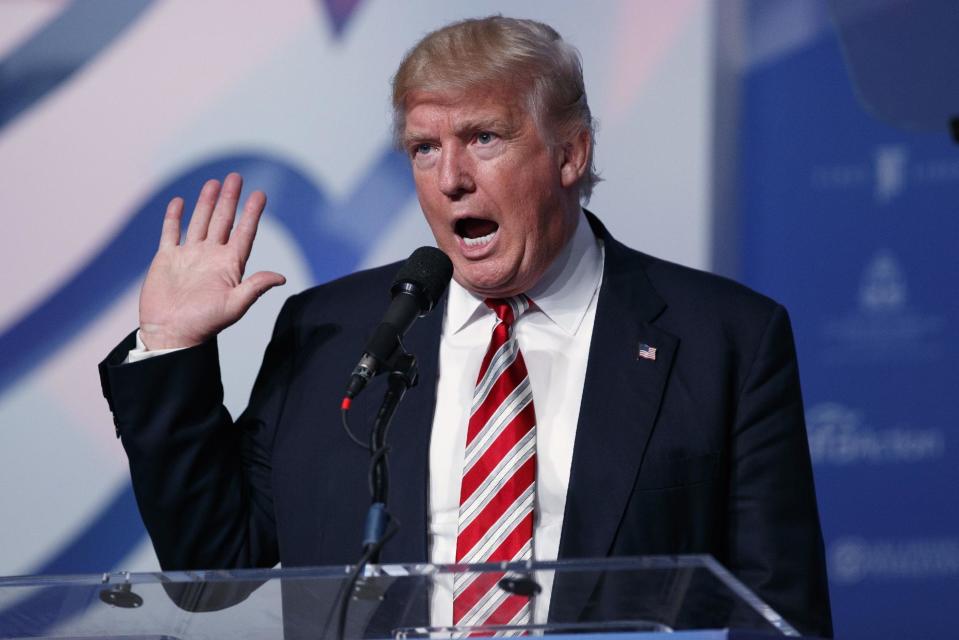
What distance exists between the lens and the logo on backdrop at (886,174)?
10.2 feet

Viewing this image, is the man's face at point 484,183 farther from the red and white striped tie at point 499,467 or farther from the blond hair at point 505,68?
the red and white striped tie at point 499,467

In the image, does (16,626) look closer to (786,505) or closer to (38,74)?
(786,505)

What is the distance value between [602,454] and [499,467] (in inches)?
6.4

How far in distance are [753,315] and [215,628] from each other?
3.82 ft

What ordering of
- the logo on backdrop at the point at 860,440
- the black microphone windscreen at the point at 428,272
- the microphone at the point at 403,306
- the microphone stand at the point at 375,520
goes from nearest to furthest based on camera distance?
the microphone stand at the point at 375,520 → the microphone at the point at 403,306 → the black microphone windscreen at the point at 428,272 → the logo on backdrop at the point at 860,440

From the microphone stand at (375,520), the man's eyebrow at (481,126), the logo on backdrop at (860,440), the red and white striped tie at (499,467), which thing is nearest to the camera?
the microphone stand at (375,520)

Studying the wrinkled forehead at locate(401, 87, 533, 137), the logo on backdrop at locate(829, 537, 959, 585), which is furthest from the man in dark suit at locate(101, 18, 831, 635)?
the logo on backdrop at locate(829, 537, 959, 585)

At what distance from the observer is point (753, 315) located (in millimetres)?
2148

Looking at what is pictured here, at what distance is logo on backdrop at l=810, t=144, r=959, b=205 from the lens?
3123 mm

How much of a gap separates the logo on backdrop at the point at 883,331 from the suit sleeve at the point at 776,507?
3.51 ft

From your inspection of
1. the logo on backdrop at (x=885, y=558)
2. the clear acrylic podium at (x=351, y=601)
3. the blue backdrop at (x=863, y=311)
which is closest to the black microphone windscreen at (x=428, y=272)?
the clear acrylic podium at (x=351, y=601)

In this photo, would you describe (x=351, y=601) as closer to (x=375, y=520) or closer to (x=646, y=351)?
(x=375, y=520)

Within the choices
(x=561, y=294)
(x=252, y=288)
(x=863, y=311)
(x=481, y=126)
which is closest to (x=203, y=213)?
(x=252, y=288)

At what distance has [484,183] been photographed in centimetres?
209
